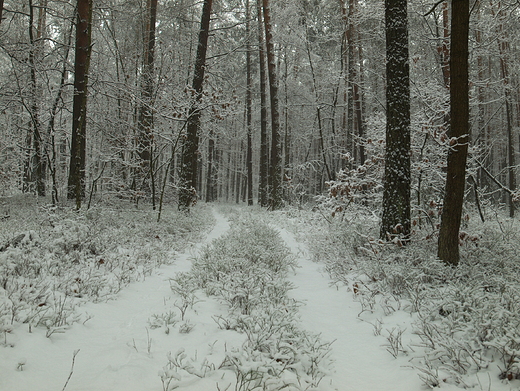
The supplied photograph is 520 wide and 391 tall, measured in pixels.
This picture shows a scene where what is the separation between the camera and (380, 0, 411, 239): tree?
578 cm

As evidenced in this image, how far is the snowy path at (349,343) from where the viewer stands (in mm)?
2500

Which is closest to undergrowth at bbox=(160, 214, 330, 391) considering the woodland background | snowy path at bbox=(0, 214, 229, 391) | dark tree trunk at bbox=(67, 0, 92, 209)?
snowy path at bbox=(0, 214, 229, 391)

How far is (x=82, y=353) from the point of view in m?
2.54

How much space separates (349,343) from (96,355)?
2338mm

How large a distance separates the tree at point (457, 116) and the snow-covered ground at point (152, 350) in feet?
6.15

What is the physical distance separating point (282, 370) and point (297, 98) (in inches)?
925

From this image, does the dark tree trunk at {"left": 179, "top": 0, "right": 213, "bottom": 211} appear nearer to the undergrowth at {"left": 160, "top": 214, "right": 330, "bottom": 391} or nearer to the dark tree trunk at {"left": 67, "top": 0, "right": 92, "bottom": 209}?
the dark tree trunk at {"left": 67, "top": 0, "right": 92, "bottom": 209}

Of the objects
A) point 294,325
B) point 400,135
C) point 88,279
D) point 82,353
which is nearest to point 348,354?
point 294,325

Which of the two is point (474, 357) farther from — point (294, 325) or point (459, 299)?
point (294, 325)

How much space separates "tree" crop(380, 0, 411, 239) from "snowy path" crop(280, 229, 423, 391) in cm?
191

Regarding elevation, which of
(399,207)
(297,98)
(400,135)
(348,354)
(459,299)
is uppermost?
(297,98)

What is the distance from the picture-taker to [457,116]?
176 inches

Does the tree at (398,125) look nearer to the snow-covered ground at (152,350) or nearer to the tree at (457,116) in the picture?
the tree at (457,116)

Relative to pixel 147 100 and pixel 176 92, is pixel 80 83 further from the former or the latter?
pixel 176 92
